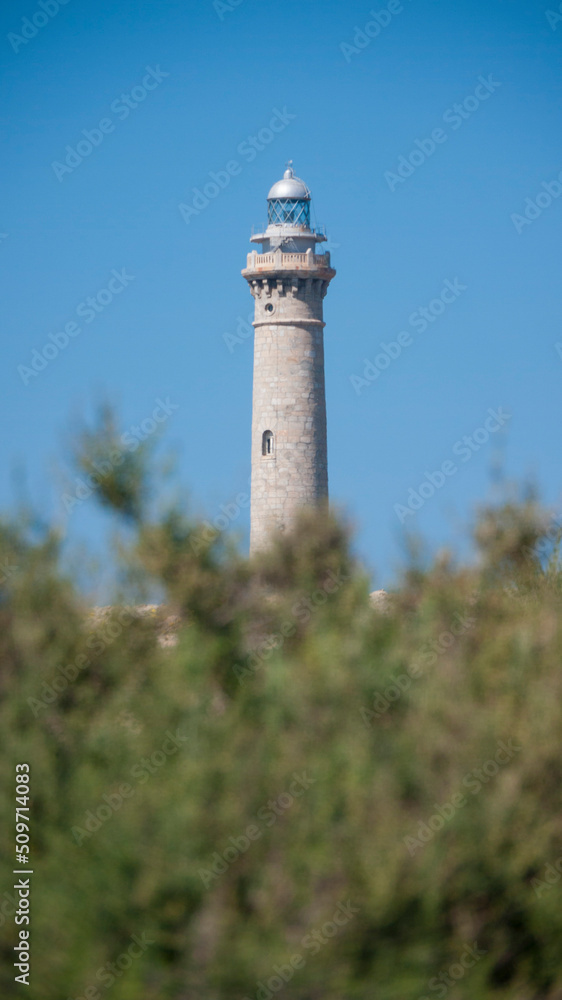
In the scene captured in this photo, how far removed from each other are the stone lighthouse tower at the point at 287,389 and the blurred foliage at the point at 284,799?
19.7 metres

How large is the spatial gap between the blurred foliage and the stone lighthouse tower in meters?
19.7

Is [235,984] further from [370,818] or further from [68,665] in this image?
[68,665]

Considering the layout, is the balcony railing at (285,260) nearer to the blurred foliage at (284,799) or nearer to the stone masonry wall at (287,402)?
the stone masonry wall at (287,402)

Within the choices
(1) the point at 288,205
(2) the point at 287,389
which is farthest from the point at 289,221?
(2) the point at 287,389

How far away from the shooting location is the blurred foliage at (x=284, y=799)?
39.7 ft

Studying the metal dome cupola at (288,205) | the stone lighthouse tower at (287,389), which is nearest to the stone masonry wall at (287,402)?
the stone lighthouse tower at (287,389)

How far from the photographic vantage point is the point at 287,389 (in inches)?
1486

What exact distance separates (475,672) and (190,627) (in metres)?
3.27

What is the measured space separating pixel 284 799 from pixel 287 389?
82.5 feet

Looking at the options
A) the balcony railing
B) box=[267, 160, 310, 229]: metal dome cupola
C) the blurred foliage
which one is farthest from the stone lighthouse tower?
the blurred foliage

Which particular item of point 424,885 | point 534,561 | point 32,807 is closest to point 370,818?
point 424,885

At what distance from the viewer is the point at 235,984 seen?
11641 millimetres

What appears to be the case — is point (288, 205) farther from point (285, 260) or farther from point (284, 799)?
point (284, 799)

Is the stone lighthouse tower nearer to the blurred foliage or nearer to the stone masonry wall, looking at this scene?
the stone masonry wall
